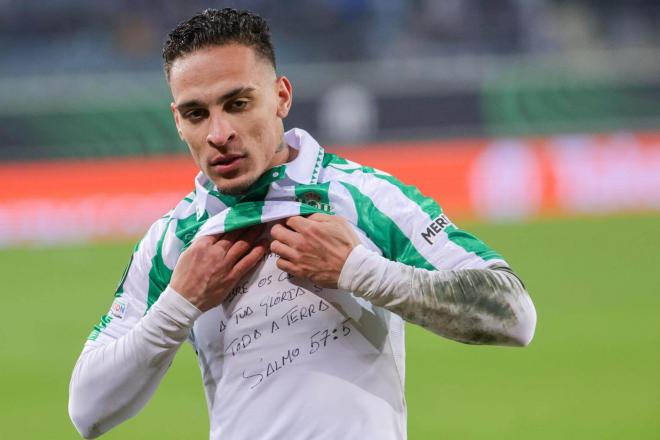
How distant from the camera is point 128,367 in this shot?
2947 millimetres

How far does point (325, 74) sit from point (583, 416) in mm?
8726

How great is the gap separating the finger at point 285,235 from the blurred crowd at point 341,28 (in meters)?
13.2

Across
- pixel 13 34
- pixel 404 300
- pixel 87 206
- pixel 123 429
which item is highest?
pixel 13 34

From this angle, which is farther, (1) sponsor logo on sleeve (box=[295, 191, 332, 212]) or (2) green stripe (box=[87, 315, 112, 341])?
(2) green stripe (box=[87, 315, 112, 341])

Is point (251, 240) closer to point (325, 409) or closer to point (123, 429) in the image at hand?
point (325, 409)

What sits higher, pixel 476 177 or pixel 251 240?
pixel 476 177

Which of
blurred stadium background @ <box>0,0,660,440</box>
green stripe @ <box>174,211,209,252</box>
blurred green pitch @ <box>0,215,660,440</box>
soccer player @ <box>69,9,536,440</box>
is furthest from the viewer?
blurred stadium background @ <box>0,0,660,440</box>

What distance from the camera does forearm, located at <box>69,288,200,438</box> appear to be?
9.60 feet

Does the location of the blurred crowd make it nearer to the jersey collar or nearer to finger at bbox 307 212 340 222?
the jersey collar

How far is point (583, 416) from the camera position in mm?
6996

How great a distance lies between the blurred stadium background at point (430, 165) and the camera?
7688mm

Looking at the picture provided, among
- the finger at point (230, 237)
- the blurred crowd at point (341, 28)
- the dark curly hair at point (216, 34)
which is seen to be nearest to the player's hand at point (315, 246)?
the finger at point (230, 237)

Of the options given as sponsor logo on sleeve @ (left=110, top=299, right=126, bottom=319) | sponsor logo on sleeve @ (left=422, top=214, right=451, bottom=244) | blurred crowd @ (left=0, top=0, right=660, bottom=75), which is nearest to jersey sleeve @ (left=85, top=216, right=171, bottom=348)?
sponsor logo on sleeve @ (left=110, top=299, right=126, bottom=319)

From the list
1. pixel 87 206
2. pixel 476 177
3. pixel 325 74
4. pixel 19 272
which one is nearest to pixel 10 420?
pixel 19 272
